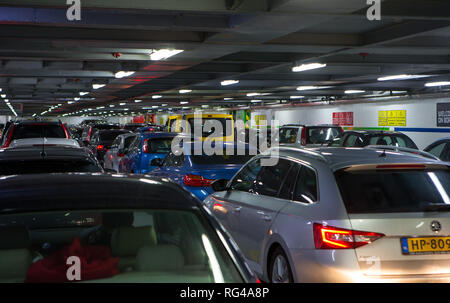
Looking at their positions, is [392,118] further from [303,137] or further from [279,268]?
[279,268]

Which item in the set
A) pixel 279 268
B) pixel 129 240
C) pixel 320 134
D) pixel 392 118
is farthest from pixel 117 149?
pixel 129 240

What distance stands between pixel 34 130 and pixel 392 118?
21.6m

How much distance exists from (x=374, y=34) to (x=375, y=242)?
32.4 ft

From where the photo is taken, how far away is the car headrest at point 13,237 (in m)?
3.04

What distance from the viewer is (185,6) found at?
956cm

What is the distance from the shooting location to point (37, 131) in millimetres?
15977

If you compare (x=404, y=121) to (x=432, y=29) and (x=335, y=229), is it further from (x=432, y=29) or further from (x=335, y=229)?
(x=335, y=229)

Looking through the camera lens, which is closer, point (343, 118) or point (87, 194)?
point (87, 194)

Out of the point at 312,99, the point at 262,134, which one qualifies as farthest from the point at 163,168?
the point at 312,99

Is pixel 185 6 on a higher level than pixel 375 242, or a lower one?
higher

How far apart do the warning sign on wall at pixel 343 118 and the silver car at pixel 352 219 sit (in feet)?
104

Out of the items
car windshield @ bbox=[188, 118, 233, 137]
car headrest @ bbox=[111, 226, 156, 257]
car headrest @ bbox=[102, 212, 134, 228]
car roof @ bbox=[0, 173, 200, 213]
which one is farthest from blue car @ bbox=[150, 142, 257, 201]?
car windshield @ bbox=[188, 118, 233, 137]
